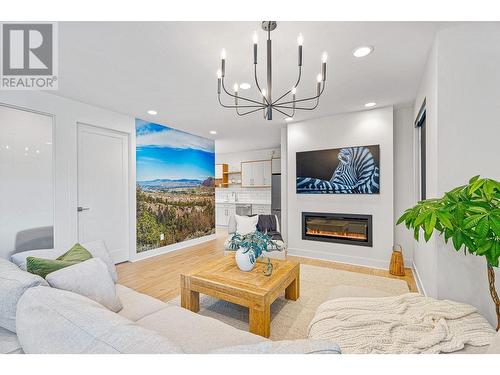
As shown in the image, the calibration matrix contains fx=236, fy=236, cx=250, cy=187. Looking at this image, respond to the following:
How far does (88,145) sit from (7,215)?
1310 mm

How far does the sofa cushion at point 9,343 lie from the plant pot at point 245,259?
1551 mm

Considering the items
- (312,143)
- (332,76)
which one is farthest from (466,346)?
(312,143)

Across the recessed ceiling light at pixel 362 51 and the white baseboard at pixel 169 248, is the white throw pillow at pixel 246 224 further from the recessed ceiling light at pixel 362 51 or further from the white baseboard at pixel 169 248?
the recessed ceiling light at pixel 362 51

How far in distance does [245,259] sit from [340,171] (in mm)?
2450

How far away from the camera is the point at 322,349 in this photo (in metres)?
0.67

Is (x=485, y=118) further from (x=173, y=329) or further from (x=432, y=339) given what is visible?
(x=173, y=329)

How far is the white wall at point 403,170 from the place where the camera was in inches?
145

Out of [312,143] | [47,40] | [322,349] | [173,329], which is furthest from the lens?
[312,143]

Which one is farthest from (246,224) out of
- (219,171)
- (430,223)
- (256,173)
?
(219,171)

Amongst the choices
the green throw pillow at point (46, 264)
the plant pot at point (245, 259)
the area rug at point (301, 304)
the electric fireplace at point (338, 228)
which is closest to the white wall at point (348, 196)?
the electric fireplace at point (338, 228)

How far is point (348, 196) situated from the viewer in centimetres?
389

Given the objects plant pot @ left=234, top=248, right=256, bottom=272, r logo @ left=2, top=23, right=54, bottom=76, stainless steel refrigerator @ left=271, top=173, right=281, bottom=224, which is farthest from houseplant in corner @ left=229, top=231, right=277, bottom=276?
stainless steel refrigerator @ left=271, top=173, right=281, bottom=224

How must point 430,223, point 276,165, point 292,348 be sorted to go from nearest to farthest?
point 292,348
point 430,223
point 276,165

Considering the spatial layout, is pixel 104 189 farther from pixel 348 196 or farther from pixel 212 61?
pixel 348 196
